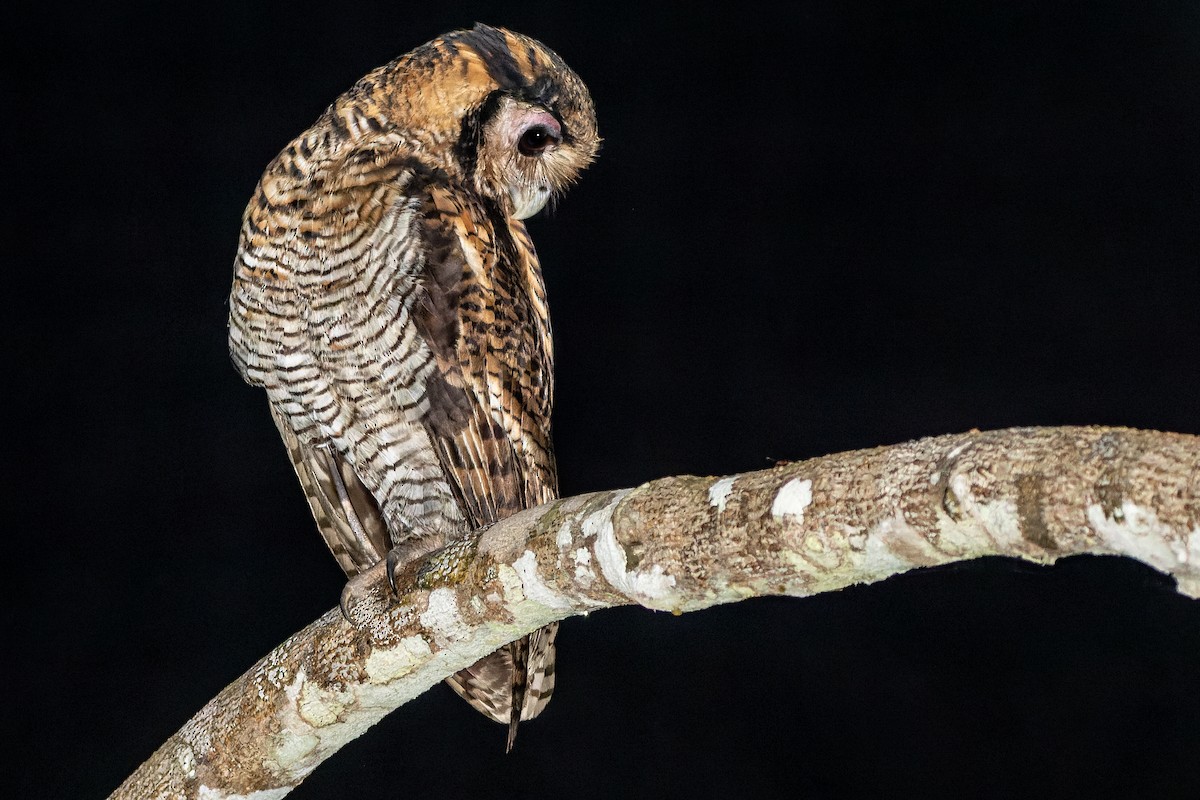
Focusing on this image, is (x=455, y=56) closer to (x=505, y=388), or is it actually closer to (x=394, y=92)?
(x=394, y=92)

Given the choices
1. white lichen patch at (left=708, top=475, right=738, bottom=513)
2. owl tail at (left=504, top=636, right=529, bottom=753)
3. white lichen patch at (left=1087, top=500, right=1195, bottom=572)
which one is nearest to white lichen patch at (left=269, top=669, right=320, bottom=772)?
owl tail at (left=504, top=636, right=529, bottom=753)

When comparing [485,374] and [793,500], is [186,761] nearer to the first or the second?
[485,374]

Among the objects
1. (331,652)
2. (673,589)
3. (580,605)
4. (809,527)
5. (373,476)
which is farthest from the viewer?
(373,476)

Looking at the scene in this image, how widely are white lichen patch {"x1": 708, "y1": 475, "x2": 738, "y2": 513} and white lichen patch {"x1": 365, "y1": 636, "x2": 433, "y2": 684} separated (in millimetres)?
574

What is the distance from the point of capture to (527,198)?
211 cm

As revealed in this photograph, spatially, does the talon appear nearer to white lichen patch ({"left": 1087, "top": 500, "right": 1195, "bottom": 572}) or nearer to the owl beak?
the owl beak

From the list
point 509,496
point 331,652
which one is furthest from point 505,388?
point 331,652

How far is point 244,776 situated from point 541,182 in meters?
1.15

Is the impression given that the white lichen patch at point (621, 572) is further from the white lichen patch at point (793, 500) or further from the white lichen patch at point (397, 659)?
the white lichen patch at point (397, 659)

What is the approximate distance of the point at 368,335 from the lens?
1.89 meters

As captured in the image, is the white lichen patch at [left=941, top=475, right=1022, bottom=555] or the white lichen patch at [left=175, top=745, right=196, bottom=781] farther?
the white lichen patch at [left=175, top=745, right=196, bottom=781]

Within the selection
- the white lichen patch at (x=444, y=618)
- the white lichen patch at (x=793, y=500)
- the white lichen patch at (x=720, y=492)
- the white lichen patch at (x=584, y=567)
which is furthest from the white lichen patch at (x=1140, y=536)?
the white lichen patch at (x=444, y=618)

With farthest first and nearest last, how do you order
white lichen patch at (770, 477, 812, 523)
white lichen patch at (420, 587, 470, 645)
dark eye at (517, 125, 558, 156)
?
dark eye at (517, 125, 558, 156)
white lichen patch at (420, 587, 470, 645)
white lichen patch at (770, 477, 812, 523)

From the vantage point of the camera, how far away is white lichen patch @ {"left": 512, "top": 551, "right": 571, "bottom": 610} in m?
Answer: 1.51
